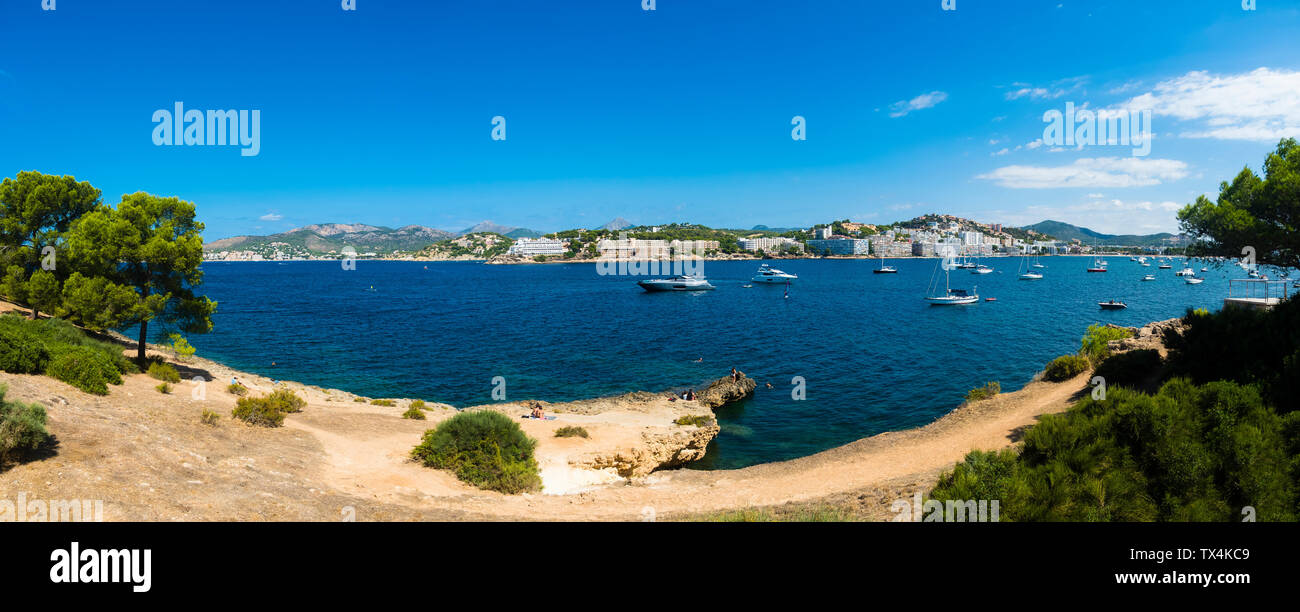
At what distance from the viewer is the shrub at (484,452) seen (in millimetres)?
15797

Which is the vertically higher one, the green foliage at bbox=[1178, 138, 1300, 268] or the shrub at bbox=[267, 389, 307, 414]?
the green foliage at bbox=[1178, 138, 1300, 268]

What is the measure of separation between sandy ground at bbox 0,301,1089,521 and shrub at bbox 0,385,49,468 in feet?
1.01

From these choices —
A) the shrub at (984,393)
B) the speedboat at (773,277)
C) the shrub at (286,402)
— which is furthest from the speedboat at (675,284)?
the shrub at (286,402)

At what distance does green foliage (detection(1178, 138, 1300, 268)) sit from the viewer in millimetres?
17203

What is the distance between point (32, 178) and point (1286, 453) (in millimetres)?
44837

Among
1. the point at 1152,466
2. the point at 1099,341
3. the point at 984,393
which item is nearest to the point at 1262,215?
the point at 1099,341

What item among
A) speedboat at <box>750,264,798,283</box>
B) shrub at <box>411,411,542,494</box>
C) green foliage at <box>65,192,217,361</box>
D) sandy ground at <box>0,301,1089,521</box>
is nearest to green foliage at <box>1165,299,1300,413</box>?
sandy ground at <box>0,301,1089,521</box>

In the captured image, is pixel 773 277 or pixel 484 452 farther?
pixel 773 277

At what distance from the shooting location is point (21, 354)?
17422mm

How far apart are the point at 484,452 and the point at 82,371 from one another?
13598mm

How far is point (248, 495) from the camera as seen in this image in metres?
11.0

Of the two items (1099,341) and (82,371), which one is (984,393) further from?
(82,371)

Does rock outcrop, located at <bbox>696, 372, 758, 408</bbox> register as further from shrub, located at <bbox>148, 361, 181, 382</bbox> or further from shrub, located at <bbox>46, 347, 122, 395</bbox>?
shrub, located at <bbox>46, 347, 122, 395</bbox>
